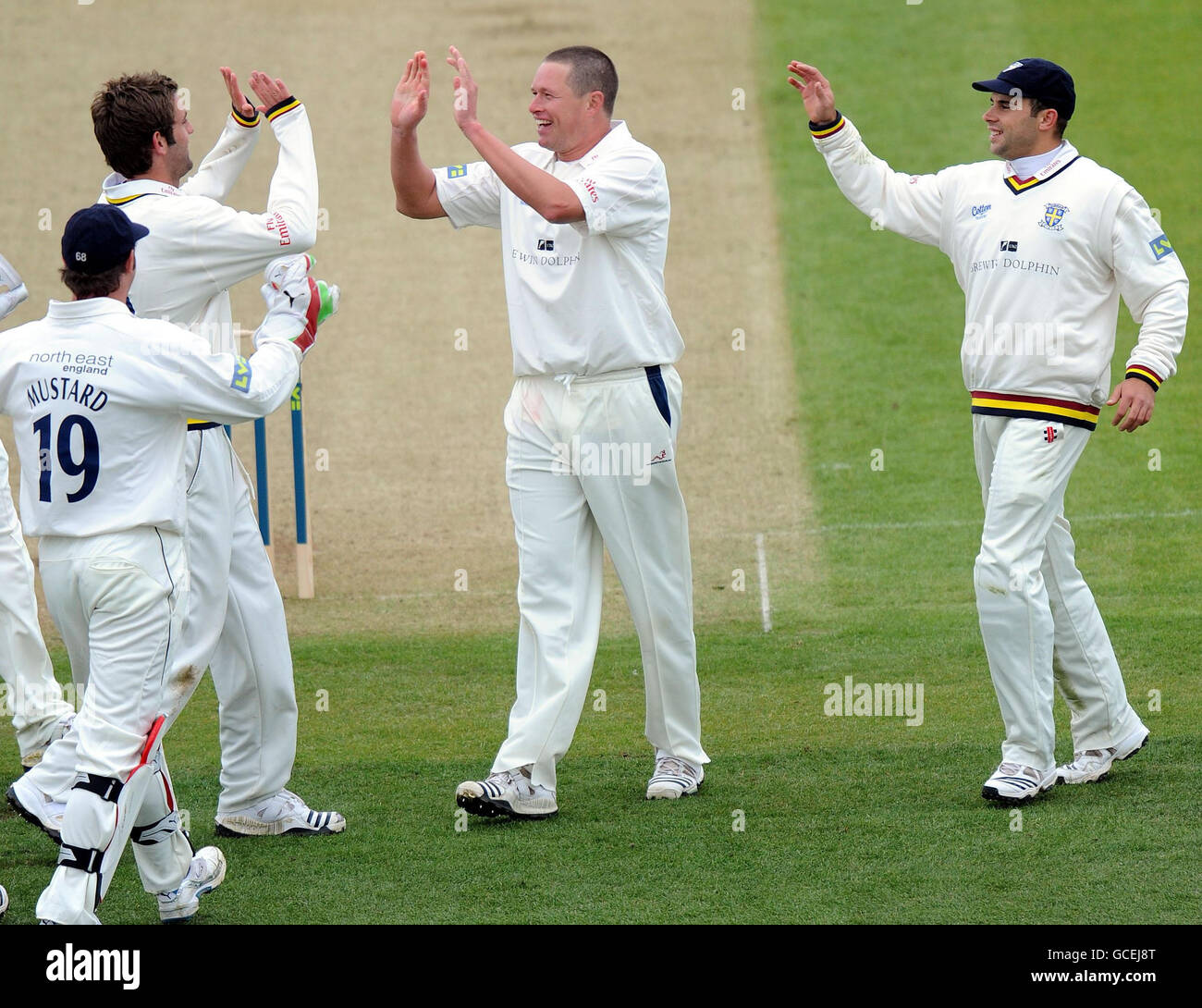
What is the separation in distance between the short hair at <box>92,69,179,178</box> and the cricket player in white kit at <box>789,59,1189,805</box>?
2692 mm

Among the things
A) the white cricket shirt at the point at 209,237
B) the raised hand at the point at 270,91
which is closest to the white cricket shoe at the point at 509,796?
the white cricket shirt at the point at 209,237

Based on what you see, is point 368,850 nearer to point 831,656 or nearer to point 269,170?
point 831,656

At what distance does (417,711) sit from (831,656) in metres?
1.98

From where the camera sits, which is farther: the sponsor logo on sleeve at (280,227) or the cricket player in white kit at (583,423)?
the cricket player in white kit at (583,423)

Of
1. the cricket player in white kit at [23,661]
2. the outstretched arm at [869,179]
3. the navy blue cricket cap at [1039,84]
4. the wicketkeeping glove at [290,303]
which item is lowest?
the cricket player in white kit at [23,661]

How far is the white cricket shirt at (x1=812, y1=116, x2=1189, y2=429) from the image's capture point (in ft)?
17.5

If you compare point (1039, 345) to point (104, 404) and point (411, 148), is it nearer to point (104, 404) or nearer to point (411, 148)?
point (411, 148)

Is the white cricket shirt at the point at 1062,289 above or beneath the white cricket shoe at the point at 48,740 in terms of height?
above

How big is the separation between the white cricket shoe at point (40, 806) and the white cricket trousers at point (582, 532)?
1411mm

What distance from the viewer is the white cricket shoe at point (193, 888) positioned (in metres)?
4.52

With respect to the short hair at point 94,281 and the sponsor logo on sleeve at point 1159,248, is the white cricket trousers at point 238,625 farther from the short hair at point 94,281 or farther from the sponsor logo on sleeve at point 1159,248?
the sponsor logo on sleeve at point 1159,248

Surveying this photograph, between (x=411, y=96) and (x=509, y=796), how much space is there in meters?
2.38

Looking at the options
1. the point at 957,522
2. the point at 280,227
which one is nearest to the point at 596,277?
the point at 280,227
